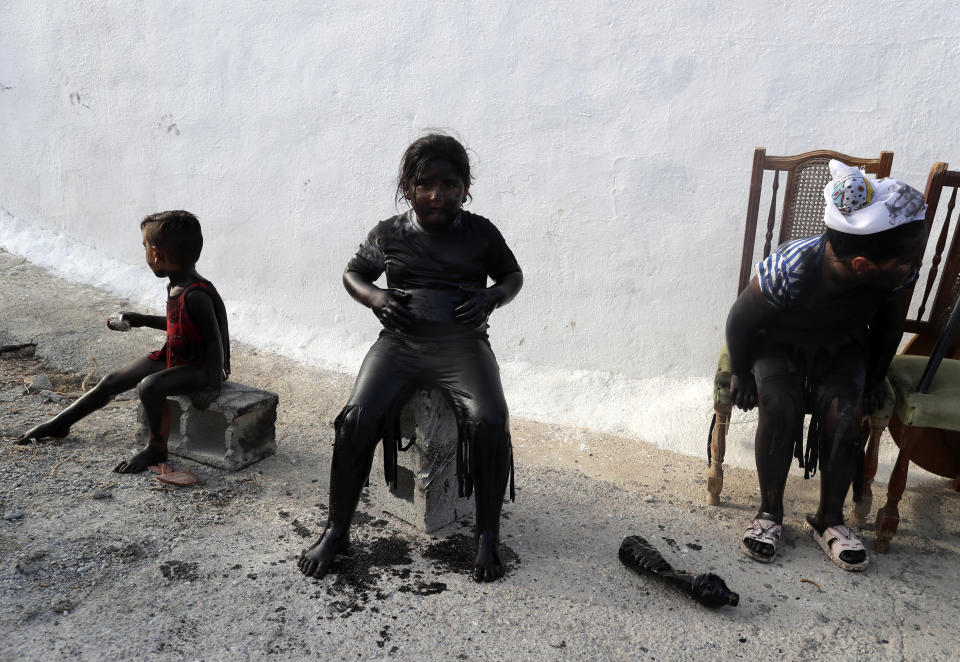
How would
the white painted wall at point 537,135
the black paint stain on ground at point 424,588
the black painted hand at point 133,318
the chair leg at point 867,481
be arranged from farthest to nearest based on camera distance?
the white painted wall at point 537,135 < the black painted hand at point 133,318 < the chair leg at point 867,481 < the black paint stain on ground at point 424,588

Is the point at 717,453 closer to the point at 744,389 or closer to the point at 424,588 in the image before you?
the point at 744,389

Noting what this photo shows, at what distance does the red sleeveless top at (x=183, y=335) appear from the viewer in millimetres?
3105

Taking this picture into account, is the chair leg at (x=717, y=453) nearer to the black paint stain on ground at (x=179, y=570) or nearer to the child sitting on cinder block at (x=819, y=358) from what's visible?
the child sitting on cinder block at (x=819, y=358)

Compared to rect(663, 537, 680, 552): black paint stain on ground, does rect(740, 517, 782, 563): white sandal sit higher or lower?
higher

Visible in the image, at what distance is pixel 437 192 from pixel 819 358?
163cm

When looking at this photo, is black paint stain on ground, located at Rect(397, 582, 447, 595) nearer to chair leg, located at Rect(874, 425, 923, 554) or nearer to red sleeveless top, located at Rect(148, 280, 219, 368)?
red sleeveless top, located at Rect(148, 280, 219, 368)

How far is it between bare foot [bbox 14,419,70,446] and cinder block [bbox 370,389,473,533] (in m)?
1.52

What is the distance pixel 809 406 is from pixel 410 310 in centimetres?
161

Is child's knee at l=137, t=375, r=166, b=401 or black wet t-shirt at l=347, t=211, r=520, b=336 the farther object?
child's knee at l=137, t=375, r=166, b=401

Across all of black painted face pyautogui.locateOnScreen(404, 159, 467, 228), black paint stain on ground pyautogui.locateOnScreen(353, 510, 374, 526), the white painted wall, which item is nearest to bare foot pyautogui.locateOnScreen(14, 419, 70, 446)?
black paint stain on ground pyautogui.locateOnScreen(353, 510, 374, 526)

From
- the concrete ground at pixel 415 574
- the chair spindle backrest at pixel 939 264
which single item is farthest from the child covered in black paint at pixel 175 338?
the chair spindle backrest at pixel 939 264

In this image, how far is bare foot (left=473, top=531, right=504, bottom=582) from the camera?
99.7 inches

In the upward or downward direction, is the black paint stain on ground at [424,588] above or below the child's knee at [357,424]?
below

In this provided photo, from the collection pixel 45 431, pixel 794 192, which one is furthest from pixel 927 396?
pixel 45 431
